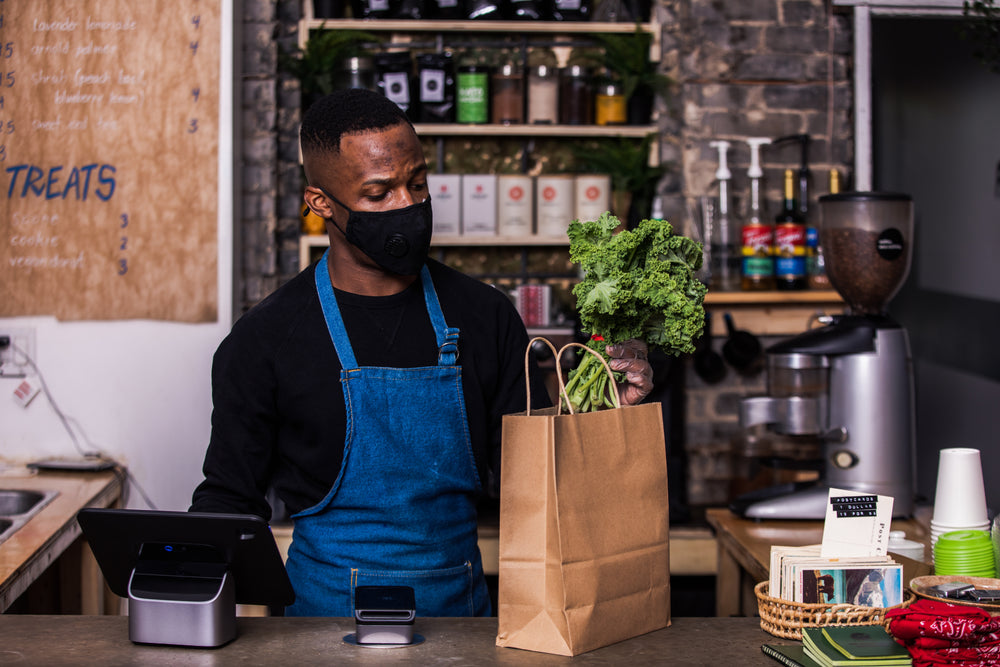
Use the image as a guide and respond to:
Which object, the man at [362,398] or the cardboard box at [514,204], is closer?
the man at [362,398]

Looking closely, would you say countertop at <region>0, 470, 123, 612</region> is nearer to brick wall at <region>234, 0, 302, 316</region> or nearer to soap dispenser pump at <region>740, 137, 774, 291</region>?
brick wall at <region>234, 0, 302, 316</region>

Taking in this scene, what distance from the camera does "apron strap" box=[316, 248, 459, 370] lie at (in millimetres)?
1592

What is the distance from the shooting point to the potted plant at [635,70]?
3.18 metres

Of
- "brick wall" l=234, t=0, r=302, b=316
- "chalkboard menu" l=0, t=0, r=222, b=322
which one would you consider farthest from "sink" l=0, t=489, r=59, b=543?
"brick wall" l=234, t=0, r=302, b=316

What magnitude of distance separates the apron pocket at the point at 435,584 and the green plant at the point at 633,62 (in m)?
2.02

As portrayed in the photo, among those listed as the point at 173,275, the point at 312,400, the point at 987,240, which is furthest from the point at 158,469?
the point at 987,240

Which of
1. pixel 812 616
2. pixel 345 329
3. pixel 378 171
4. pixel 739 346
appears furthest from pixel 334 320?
pixel 739 346

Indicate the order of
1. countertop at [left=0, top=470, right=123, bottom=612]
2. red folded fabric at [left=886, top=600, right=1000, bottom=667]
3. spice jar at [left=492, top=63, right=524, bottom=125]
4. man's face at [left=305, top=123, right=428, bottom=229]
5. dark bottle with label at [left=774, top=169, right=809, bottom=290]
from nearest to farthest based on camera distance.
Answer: red folded fabric at [left=886, top=600, right=1000, bottom=667] → man's face at [left=305, top=123, right=428, bottom=229] → countertop at [left=0, top=470, right=123, bottom=612] → dark bottle with label at [left=774, top=169, right=809, bottom=290] → spice jar at [left=492, top=63, right=524, bottom=125]

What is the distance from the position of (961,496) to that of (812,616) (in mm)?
538

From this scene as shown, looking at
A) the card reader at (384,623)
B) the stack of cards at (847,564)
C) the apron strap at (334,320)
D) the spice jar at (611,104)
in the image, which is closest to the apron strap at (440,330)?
the apron strap at (334,320)

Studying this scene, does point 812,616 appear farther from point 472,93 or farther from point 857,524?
point 472,93

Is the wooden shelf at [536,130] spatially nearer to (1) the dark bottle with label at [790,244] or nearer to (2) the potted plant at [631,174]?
(2) the potted plant at [631,174]

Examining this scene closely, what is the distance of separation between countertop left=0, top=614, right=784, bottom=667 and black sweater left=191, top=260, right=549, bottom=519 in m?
0.29

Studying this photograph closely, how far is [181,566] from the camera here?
121 centimetres
